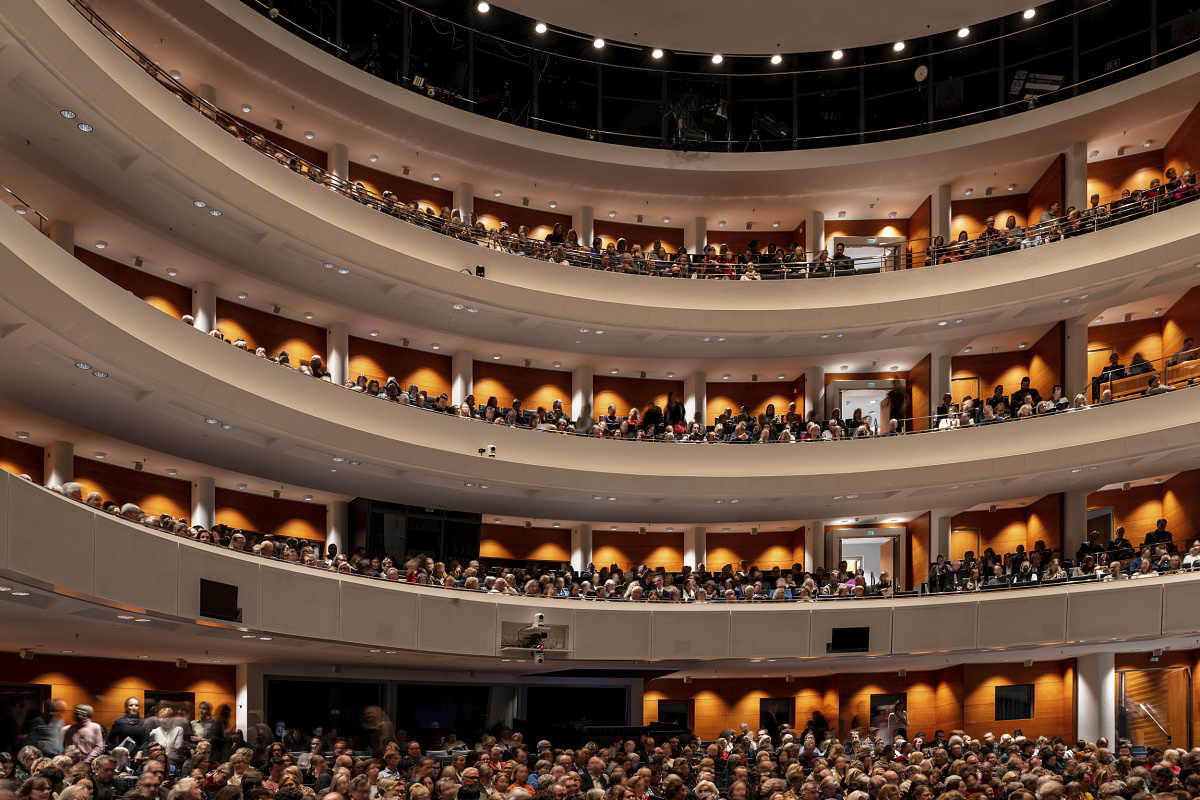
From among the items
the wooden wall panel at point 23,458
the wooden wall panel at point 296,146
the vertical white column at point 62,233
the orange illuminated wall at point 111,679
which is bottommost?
the orange illuminated wall at point 111,679

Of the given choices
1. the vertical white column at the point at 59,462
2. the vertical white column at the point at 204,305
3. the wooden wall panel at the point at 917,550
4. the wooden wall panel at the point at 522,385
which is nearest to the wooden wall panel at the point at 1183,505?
the wooden wall panel at the point at 917,550

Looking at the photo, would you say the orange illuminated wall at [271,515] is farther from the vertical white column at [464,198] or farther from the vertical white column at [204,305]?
the vertical white column at [464,198]

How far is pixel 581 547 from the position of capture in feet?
82.3

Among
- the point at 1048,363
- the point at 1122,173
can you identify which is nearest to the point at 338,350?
the point at 1048,363

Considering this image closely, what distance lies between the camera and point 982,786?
33.2 feet

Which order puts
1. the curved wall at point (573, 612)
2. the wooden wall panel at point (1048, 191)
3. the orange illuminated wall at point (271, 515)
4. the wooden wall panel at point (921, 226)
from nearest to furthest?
1. the curved wall at point (573, 612)
2. the orange illuminated wall at point (271, 515)
3. the wooden wall panel at point (1048, 191)
4. the wooden wall panel at point (921, 226)

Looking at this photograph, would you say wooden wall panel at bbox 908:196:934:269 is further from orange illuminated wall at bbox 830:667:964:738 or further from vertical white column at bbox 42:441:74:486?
vertical white column at bbox 42:441:74:486

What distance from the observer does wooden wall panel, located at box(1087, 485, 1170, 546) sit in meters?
22.4

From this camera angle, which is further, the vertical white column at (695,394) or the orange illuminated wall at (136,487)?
the vertical white column at (695,394)

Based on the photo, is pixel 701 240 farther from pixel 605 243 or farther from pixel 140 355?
pixel 140 355

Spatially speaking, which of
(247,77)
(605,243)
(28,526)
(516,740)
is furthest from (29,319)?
(605,243)

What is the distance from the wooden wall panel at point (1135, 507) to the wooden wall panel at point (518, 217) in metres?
12.9

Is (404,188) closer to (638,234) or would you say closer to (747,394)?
(638,234)

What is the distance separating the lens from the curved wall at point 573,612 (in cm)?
1248
